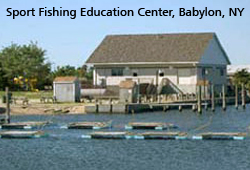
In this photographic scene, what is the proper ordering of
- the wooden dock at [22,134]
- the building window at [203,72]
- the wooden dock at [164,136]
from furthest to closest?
1. the building window at [203,72]
2. the wooden dock at [22,134]
3. the wooden dock at [164,136]

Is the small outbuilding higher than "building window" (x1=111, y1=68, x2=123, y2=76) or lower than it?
lower

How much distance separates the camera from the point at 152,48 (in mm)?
87062

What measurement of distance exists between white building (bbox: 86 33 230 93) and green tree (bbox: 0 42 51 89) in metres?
15.8

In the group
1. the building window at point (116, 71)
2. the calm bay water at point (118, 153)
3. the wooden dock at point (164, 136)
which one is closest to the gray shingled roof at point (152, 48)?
the building window at point (116, 71)

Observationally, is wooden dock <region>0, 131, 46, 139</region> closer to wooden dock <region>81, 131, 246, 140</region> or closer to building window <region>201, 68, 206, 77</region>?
wooden dock <region>81, 131, 246, 140</region>

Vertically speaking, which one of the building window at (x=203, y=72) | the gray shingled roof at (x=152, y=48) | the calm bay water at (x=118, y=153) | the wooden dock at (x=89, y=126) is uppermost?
the gray shingled roof at (x=152, y=48)

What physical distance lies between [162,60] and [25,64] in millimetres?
28648

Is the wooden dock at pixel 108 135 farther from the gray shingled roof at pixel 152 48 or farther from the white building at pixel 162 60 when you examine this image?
the gray shingled roof at pixel 152 48

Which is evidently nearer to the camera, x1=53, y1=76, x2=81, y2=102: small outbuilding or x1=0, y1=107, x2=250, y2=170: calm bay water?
x1=0, y1=107, x2=250, y2=170: calm bay water

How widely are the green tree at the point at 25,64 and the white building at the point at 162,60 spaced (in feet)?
51.9

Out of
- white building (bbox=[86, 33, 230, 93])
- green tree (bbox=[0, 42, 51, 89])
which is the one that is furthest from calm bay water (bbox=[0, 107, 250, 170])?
green tree (bbox=[0, 42, 51, 89])

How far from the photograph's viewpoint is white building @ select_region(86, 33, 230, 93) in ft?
271

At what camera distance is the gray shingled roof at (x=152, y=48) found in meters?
84.2

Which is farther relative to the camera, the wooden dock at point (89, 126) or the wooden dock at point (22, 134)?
the wooden dock at point (89, 126)
